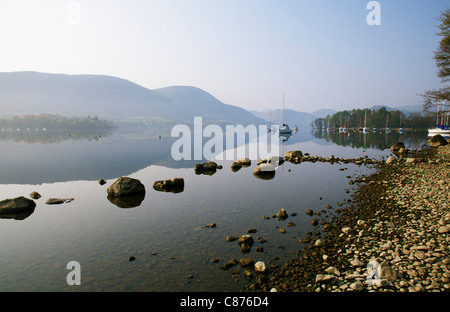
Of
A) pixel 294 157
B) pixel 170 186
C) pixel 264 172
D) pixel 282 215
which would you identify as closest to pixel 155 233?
pixel 282 215

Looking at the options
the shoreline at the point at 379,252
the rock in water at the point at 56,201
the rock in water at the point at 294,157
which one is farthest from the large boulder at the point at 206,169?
the shoreline at the point at 379,252

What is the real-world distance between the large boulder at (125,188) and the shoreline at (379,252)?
18408mm

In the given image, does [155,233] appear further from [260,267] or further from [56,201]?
[56,201]

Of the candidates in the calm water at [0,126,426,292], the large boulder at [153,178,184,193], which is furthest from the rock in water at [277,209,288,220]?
the large boulder at [153,178,184,193]

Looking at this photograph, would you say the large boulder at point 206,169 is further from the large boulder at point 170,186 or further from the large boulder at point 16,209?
the large boulder at point 16,209

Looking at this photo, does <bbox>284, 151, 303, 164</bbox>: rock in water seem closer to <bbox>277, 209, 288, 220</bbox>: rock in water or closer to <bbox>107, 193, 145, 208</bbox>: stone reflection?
<bbox>277, 209, 288, 220</bbox>: rock in water

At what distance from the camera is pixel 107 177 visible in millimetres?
35875

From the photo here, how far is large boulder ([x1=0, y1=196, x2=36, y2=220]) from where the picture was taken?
20.4 metres

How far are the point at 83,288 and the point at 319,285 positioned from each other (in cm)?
989

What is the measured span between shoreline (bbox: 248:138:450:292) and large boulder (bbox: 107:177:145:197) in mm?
18408

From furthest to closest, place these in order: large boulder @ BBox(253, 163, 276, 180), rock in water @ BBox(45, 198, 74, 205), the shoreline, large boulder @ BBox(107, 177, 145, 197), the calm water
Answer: large boulder @ BBox(253, 163, 276, 180), large boulder @ BBox(107, 177, 145, 197), rock in water @ BBox(45, 198, 74, 205), the calm water, the shoreline

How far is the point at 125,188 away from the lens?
25406 millimetres

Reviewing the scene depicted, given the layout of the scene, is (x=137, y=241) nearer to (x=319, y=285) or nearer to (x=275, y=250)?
(x=275, y=250)
